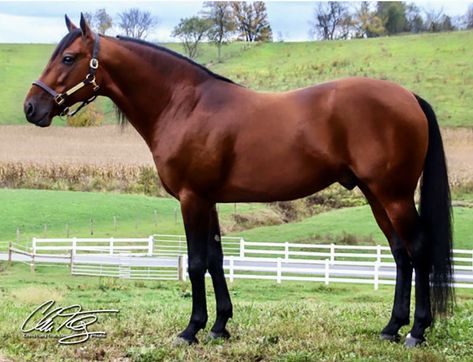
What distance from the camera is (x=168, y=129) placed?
604 centimetres

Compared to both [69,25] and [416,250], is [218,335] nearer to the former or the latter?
[416,250]

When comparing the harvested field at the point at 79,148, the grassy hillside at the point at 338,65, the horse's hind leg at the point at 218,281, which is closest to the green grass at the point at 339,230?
the harvested field at the point at 79,148

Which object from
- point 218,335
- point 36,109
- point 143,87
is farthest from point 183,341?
point 36,109

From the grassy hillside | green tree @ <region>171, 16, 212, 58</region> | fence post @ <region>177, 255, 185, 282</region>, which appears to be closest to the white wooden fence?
fence post @ <region>177, 255, 185, 282</region>

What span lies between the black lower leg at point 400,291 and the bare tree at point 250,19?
23793 mm

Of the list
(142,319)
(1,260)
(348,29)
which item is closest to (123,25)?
(1,260)

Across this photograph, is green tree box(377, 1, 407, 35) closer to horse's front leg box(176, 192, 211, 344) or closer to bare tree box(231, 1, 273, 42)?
bare tree box(231, 1, 273, 42)

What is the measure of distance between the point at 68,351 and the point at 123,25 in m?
18.7

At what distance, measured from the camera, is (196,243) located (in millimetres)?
5969

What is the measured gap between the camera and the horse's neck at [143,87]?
613 centimetres

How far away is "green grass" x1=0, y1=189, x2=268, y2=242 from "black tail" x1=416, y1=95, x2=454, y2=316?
2208cm

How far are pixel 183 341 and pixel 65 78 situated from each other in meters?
2.51

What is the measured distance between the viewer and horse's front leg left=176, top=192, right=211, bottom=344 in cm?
591

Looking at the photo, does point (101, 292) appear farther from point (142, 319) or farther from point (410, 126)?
point (410, 126)
